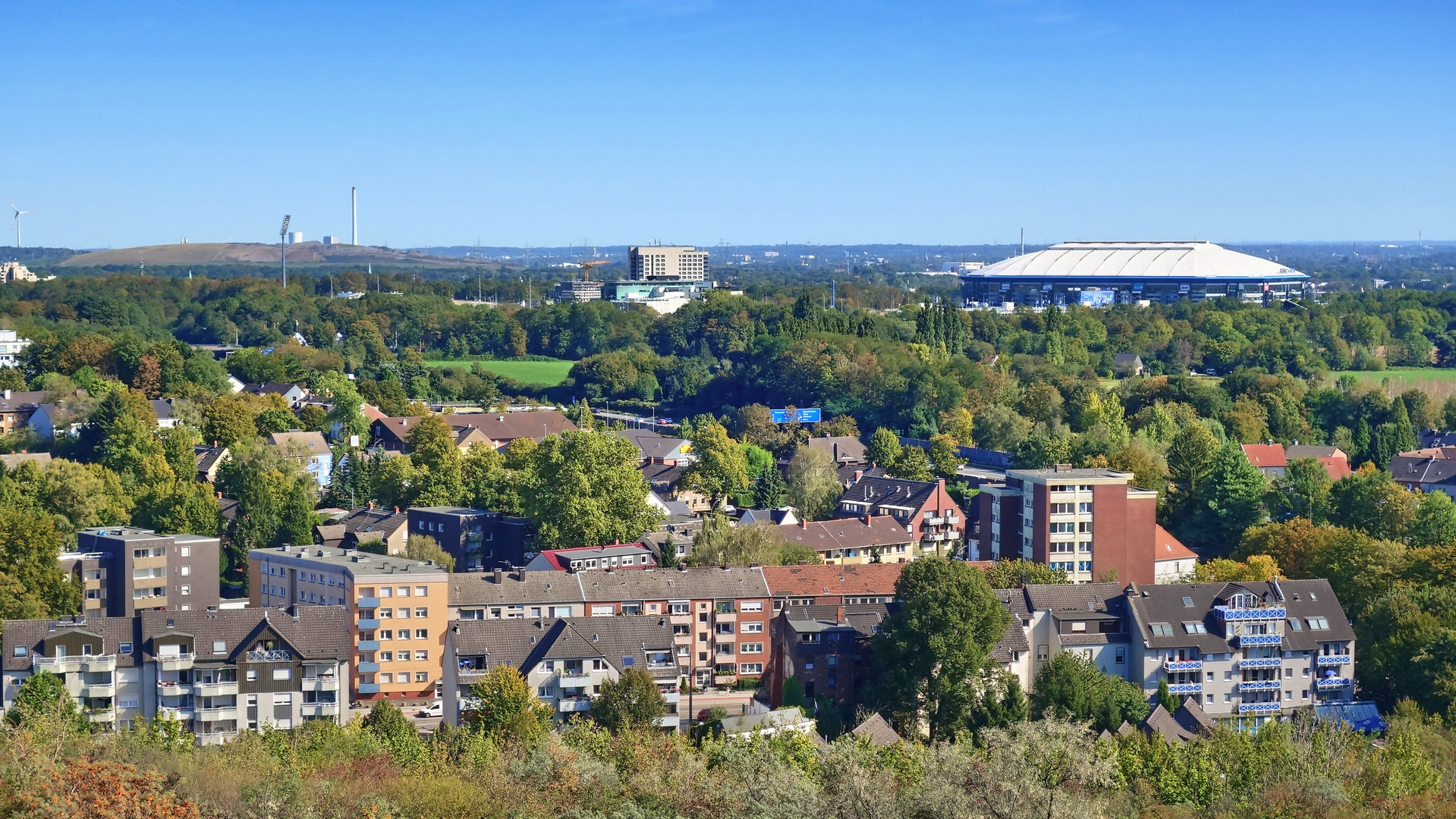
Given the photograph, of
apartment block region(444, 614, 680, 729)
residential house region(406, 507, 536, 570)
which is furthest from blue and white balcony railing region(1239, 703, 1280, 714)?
residential house region(406, 507, 536, 570)

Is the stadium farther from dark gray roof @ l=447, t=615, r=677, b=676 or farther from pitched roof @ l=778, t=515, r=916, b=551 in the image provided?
dark gray roof @ l=447, t=615, r=677, b=676

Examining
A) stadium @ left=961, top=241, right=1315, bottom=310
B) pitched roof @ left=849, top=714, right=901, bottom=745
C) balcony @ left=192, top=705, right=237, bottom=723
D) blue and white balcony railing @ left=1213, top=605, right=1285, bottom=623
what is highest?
stadium @ left=961, top=241, right=1315, bottom=310

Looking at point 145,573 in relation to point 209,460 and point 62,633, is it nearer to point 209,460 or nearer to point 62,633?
point 62,633

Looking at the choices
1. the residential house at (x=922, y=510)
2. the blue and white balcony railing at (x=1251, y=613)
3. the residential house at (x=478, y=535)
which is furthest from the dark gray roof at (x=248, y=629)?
the residential house at (x=922, y=510)

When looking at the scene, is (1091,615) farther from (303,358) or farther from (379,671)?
(303,358)

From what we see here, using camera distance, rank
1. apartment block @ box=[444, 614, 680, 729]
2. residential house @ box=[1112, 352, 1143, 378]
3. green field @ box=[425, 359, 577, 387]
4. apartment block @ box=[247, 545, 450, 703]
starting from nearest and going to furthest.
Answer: apartment block @ box=[444, 614, 680, 729] → apartment block @ box=[247, 545, 450, 703] → residential house @ box=[1112, 352, 1143, 378] → green field @ box=[425, 359, 577, 387]

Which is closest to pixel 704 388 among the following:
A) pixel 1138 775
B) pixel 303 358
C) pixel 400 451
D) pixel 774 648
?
pixel 303 358

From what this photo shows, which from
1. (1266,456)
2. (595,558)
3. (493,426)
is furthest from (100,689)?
(1266,456)

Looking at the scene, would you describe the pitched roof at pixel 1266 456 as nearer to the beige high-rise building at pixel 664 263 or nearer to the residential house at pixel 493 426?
the residential house at pixel 493 426
